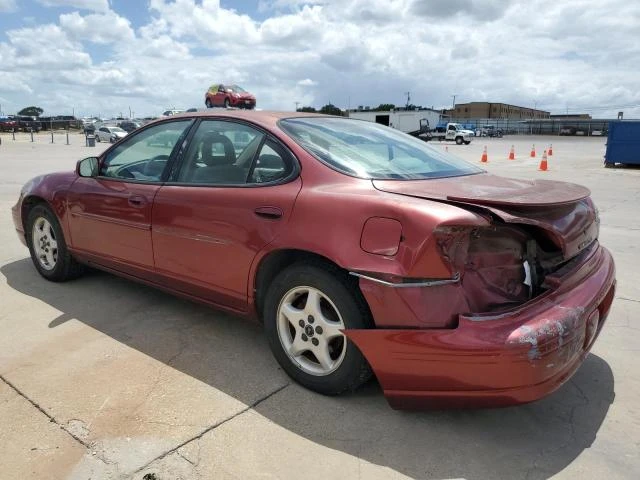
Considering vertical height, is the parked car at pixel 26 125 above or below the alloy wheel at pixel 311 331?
above

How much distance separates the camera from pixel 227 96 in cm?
3403

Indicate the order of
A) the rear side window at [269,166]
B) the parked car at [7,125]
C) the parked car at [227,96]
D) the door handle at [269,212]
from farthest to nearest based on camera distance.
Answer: the parked car at [7,125] < the parked car at [227,96] < the rear side window at [269,166] < the door handle at [269,212]

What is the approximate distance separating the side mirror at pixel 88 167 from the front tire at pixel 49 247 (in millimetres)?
559

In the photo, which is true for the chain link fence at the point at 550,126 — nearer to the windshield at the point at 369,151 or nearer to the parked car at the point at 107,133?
the parked car at the point at 107,133

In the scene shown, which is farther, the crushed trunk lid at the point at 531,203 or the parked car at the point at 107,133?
the parked car at the point at 107,133

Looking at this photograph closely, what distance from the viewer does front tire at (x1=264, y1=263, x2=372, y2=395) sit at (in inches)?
99.7

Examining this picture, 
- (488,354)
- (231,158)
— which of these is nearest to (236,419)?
(488,354)

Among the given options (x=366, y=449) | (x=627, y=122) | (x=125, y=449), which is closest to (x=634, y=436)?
(x=366, y=449)

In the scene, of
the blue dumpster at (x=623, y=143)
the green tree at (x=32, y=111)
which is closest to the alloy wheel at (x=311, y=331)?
the blue dumpster at (x=623, y=143)

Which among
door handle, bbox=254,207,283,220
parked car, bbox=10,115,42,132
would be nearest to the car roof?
door handle, bbox=254,207,283,220

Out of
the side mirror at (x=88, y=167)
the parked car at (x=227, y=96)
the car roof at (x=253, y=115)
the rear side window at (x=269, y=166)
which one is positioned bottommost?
the side mirror at (x=88, y=167)

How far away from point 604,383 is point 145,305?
3249mm

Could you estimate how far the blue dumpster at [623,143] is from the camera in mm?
19109

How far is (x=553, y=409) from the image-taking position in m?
2.74
